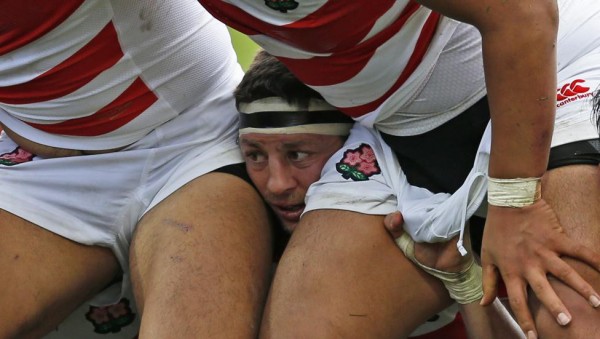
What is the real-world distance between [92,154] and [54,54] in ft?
0.75

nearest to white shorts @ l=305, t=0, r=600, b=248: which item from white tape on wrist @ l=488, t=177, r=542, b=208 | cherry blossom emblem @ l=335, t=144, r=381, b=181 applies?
cherry blossom emblem @ l=335, t=144, r=381, b=181

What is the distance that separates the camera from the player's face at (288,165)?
2033 mm

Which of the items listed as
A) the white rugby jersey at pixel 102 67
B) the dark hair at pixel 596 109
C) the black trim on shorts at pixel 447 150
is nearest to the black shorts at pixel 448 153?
the black trim on shorts at pixel 447 150

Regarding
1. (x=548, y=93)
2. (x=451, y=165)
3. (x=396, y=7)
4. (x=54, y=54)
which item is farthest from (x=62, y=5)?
(x=548, y=93)

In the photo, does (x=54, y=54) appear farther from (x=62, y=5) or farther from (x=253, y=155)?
(x=253, y=155)

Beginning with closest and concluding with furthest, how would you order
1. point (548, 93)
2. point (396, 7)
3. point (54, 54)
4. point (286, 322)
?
point (548, 93) → point (396, 7) → point (286, 322) → point (54, 54)

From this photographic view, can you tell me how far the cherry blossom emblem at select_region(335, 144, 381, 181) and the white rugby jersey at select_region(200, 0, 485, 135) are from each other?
96 millimetres

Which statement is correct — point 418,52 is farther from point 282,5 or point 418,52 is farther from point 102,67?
point 102,67

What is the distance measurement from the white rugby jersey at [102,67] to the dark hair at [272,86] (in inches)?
3.4

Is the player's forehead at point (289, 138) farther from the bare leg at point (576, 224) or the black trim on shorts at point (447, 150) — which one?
the bare leg at point (576, 224)

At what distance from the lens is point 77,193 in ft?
6.93

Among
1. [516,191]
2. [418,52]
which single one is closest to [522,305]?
[516,191]

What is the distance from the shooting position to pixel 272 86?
206 centimetres

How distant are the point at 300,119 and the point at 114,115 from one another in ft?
1.21
